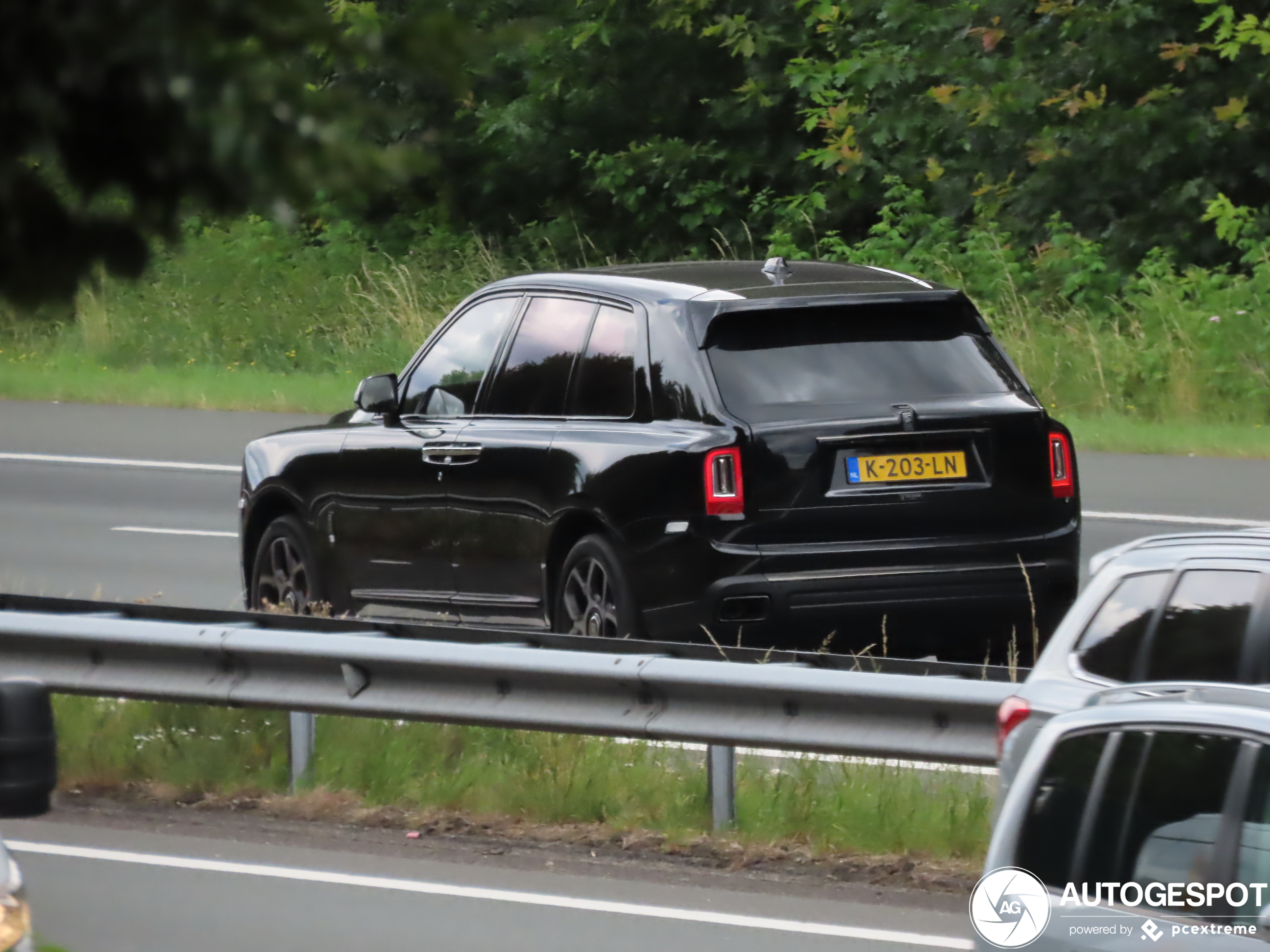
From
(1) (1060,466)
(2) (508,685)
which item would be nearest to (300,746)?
(2) (508,685)

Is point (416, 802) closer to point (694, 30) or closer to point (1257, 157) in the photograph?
point (1257, 157)

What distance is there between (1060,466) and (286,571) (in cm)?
381

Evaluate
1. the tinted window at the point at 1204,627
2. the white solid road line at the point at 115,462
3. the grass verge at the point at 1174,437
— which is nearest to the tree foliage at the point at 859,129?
the tinted window at the point at 1204,627

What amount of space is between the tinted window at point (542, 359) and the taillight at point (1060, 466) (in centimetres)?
191

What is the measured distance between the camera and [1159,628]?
18.0 feet

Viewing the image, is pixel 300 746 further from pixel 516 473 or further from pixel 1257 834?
pixel 1257 834

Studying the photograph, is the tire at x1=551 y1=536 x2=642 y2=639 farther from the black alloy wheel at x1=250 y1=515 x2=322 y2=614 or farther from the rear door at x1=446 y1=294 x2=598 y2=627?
the black alloy wheel at x1=250 y1=515 x2=322 y2=614

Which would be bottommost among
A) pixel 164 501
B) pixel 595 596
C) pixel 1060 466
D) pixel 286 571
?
pixel 164 501

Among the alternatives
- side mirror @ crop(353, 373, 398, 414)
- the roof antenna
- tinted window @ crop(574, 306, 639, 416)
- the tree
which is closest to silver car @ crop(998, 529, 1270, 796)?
the tree

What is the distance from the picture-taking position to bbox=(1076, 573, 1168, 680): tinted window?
18.1 feet

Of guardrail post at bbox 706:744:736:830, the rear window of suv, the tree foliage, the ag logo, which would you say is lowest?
guardrail post at bbox 706:744:736:830

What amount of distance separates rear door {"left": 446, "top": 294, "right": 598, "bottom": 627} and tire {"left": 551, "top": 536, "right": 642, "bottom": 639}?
0.40 ft

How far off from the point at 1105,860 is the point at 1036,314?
20245mm

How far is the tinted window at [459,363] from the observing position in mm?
10398
